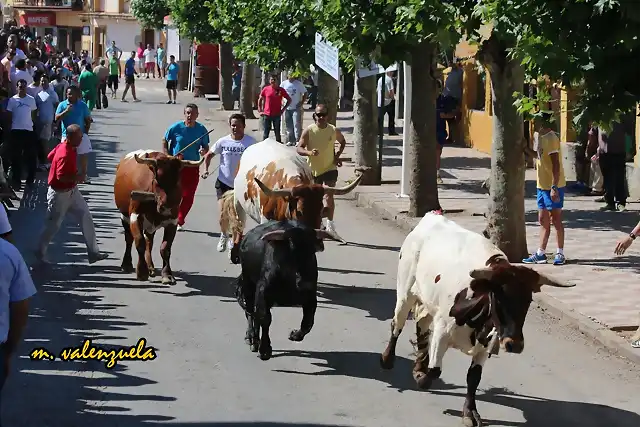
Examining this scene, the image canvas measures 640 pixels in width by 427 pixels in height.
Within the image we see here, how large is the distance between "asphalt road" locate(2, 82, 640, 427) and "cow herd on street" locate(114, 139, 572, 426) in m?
0.32

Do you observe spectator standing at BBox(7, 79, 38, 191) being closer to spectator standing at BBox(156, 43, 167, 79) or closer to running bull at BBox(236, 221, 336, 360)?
running bull at BBox(236, 221, 336, 360)

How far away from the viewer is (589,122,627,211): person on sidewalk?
1973 cm

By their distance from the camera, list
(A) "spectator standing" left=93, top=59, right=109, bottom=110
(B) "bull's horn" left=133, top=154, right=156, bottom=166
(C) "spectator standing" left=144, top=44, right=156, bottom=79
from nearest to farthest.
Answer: (B) "bull's horn" left=133, top=154, right=156, bottom=166
(A) "spectator standing" left=93, top=59, right=109, bottom=110
(C) "spectator standing" left=144, top=44, right=156, bottom=79

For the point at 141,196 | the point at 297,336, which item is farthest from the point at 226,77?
the point at 297,336

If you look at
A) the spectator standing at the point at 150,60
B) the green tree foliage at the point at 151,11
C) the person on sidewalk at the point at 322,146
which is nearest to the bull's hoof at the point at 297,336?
the person on sidewalk at the point at 322,146

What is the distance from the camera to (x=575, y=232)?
18.2m

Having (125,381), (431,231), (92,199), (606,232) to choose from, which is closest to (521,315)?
(431,231)

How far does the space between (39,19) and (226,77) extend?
49.0 m

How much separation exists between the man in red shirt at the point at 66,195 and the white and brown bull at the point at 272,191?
1.61m

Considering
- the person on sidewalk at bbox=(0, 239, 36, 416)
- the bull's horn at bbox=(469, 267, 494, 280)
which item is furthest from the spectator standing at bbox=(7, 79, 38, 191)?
A: the person on sidewalk at bbox=(0, 239, 36, 416)

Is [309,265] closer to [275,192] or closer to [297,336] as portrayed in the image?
[297,336]

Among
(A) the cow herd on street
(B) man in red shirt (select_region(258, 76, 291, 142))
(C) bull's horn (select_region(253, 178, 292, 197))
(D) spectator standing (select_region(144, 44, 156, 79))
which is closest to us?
(A) the cow herd on street

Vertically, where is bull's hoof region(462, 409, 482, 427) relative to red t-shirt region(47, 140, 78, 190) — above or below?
below

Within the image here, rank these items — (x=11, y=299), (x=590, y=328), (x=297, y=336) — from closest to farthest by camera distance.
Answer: (x=11, y=299), (x=297, y=336), (x=590, y=328)
